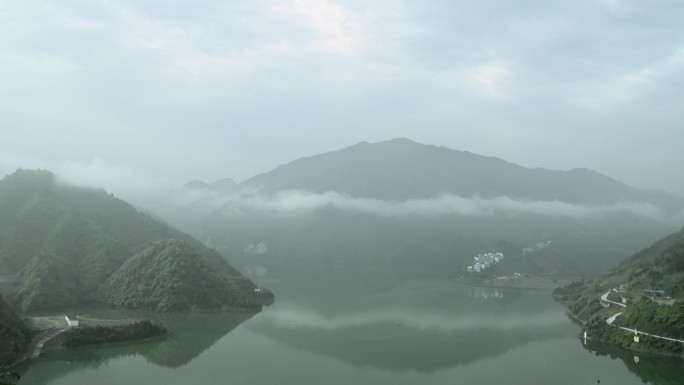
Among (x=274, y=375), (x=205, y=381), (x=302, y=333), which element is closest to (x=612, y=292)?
(x=302, y=333)

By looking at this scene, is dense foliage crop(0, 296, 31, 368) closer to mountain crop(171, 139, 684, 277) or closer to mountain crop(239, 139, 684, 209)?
mountain crop(171, 139, 684, 277)

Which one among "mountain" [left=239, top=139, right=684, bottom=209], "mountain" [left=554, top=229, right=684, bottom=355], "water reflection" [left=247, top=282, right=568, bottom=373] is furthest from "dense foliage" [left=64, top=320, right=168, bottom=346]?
"mountain" [left=239, top=139, right=684, bottom=209]

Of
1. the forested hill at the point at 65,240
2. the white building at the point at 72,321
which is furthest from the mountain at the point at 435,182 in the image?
the white building at the point at 72,321

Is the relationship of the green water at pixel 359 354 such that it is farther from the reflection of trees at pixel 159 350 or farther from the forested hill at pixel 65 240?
the forested hill at pixel 65 240

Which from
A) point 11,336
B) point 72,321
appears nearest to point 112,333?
point 72,321

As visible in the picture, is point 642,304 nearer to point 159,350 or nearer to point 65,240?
point 159,350
